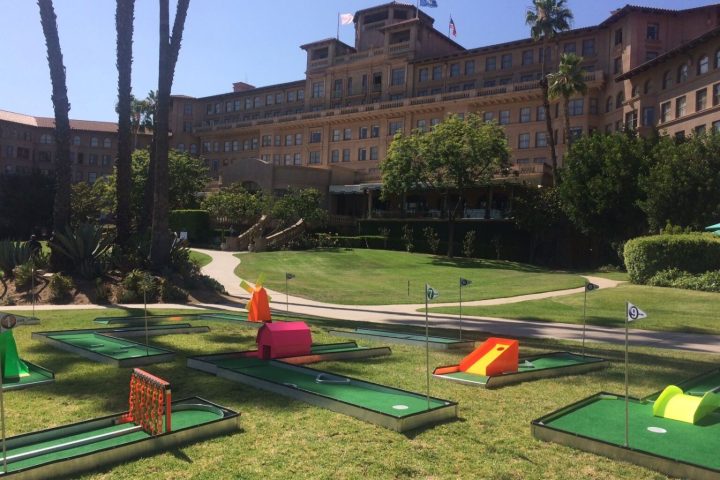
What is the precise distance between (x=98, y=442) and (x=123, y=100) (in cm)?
1988

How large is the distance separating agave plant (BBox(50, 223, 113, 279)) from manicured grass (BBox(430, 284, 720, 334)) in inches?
482

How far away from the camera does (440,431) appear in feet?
21.2

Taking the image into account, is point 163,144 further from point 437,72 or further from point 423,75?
point 423,75

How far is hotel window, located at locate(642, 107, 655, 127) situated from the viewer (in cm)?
5153

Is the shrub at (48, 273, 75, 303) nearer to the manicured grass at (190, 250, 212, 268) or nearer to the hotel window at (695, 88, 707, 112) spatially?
the manicured grass at (190, 250, 212, 268)

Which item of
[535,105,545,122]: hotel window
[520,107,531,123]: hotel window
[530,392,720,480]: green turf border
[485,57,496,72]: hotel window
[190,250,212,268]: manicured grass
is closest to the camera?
[530,392,720,480]: green turf border

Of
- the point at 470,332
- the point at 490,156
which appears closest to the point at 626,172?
the point at 490,156

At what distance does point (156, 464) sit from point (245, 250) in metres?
43.4

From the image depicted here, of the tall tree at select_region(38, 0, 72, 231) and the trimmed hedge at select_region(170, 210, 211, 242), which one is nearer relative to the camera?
the tall tree at select_region(38, 0, 72, 231)

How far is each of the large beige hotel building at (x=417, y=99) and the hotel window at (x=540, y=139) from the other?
0.11 m

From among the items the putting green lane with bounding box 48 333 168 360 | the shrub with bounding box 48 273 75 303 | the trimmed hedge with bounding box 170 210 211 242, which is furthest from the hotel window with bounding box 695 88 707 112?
the putting green lane with bounding box 48 333 168 360

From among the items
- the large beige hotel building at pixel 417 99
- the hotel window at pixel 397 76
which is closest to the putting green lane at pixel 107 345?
the large beige hotel building at pixel 417 99

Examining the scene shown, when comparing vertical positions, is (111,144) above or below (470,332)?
above

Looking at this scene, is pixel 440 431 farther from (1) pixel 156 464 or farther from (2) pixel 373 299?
(2) pixel 373 299
